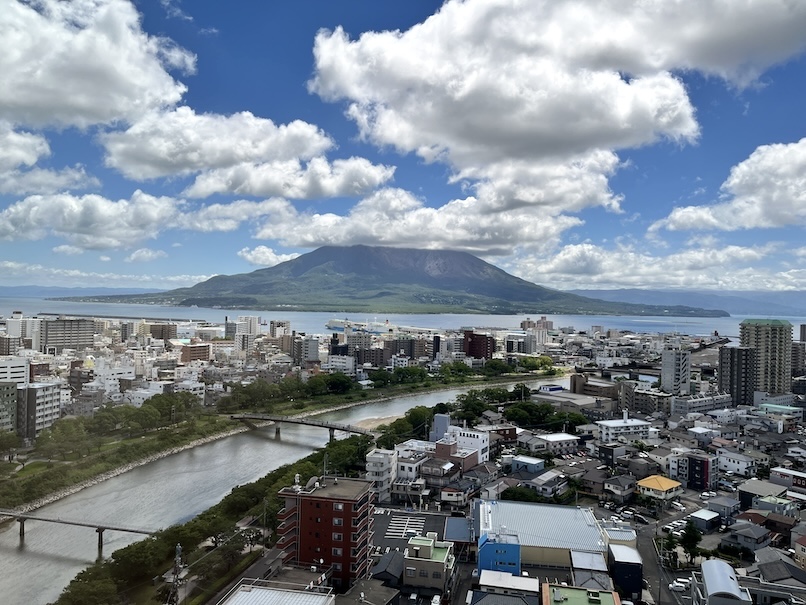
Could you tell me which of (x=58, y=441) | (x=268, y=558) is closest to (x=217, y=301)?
(x=58, y=441)

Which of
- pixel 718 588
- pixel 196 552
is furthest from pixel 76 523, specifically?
pixel 718 588

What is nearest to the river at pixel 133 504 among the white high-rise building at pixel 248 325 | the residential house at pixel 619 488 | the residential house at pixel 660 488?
the residential house at pixel 619 488

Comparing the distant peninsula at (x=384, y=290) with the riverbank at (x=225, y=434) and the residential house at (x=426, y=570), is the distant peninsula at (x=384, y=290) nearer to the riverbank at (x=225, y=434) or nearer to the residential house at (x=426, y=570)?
the riverbank at (x=225, y=434)

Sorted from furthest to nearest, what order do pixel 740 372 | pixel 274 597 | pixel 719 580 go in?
pixel 740 372 < pixel 719 580 < pixel 274 597

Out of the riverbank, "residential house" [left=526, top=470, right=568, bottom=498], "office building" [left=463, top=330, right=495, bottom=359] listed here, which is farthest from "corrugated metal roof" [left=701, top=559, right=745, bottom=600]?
"office building" [left=463, top=330, right=495, bottom=359]

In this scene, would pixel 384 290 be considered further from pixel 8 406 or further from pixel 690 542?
pixel 690 542

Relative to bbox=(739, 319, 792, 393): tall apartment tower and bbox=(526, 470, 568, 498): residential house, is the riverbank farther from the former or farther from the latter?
bbox=(739, 319, 792, 393): tall apartment tower
